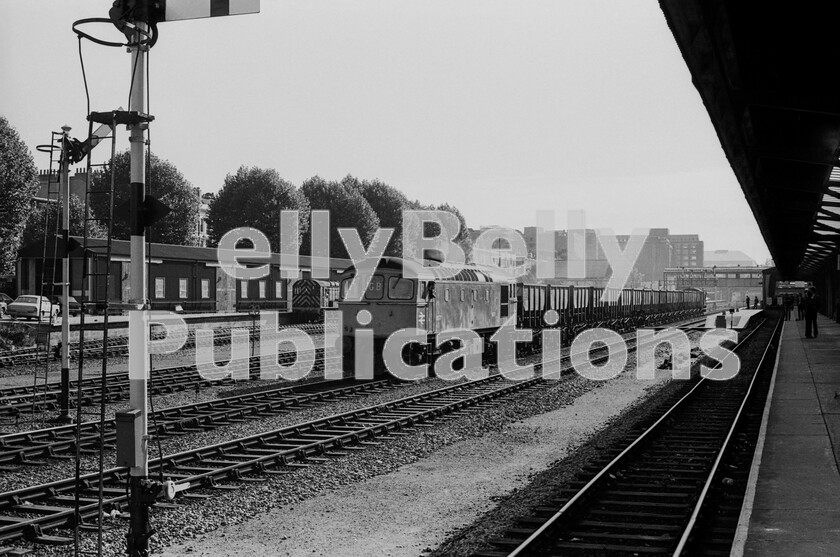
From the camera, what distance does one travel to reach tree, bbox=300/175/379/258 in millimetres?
72812

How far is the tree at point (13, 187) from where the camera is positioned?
4349cm

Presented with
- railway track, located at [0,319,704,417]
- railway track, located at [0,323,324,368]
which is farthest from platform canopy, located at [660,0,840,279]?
railway track, located at [0,323,324,368]

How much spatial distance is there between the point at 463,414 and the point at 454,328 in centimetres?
667

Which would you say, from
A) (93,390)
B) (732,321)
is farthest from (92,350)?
(732,321)

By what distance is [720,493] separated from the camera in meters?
9.50

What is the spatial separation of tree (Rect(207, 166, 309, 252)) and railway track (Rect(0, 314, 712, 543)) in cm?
5031

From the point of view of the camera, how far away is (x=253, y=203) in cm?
6625

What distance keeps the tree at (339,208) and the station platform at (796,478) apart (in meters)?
55.4

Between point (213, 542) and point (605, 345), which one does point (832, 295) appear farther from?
point (213, 542)

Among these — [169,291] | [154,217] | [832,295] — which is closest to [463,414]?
[154,217]

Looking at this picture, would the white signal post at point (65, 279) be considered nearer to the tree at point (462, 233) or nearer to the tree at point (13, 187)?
the tree at point (13, 187)

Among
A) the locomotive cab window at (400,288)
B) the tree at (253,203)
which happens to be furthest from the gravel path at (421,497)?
the tree at (253,203)

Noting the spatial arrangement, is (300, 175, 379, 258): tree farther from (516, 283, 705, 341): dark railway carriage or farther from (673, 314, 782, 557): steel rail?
(673, 314, 782, 557): steel rail

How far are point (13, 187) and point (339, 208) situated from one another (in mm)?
32491
